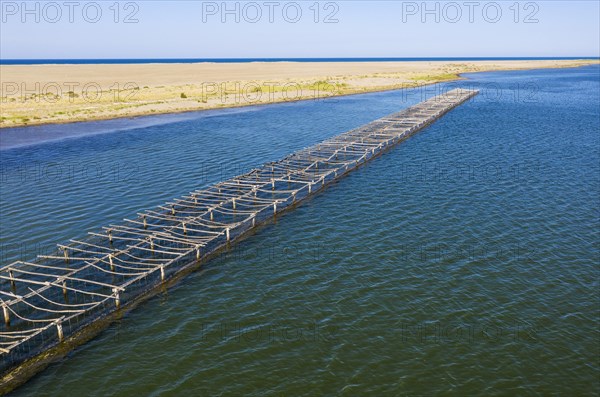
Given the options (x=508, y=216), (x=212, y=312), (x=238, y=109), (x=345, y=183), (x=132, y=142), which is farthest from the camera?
(x=238, y=109)

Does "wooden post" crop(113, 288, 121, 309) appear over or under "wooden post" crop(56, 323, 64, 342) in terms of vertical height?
over

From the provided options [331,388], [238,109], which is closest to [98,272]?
[331,388]

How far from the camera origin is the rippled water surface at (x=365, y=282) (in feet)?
66.4

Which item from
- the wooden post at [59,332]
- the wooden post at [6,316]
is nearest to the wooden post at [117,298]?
the wooden post at [59,332]

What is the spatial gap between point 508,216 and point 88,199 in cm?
3986

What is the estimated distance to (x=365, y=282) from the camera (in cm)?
2764

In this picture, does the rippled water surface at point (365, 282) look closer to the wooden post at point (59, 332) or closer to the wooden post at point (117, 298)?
the wooden post at point (59, 332)

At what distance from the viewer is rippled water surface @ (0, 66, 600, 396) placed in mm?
20250

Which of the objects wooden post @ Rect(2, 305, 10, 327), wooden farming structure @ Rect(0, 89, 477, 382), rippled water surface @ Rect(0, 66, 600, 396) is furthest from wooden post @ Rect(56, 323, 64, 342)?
wooden post @ Rect(2, 305, 10, 327)

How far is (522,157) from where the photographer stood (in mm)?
57031

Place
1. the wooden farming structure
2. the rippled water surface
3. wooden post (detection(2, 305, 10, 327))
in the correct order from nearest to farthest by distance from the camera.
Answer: the rippled water surface → wooden post (detection(2, 305, 10, 327)) → the wooden farming structure

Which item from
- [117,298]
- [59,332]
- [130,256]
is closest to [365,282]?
[117,298]

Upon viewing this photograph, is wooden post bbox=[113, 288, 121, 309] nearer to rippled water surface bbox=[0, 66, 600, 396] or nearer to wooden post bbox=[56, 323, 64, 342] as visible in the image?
rippled water surface bbox=[0, 66, 600, 396]

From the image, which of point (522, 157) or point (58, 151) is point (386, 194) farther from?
point (58, 151)
